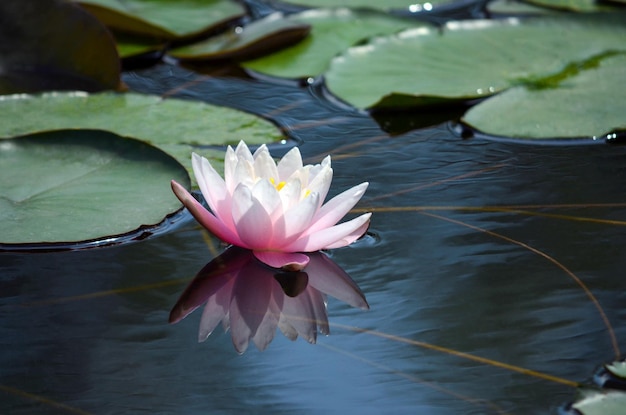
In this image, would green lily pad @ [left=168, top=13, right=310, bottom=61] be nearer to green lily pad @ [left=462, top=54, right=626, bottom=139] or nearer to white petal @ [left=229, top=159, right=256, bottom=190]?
green lily pad @ [left=462, top=54, right=626, bottom=139]

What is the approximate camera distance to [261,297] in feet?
4.99

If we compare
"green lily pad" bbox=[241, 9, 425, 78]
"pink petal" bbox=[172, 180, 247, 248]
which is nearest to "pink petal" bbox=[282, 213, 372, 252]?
"pink petal" bbox=[172, 180, 247, 248]

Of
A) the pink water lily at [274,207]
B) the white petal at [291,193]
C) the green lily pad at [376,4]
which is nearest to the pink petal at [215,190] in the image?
the pink water lily at [274,207]

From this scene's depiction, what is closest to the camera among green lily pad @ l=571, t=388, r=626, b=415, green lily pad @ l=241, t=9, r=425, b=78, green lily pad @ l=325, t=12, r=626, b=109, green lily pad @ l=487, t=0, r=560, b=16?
green lily pad @ l=571, t=388, r=626, b=415

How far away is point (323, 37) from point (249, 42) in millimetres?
284

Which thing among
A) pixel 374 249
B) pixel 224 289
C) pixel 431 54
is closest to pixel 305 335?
pixel 224 289

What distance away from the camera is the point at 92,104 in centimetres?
230

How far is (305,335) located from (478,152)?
89 cm

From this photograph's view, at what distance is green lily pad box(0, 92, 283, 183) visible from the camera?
2117mm

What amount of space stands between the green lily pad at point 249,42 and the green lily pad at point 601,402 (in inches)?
71.2

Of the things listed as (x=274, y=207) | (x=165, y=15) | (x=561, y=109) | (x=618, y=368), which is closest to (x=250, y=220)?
(x=274, y=207)

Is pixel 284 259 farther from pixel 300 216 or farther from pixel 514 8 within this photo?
pixel 514 8

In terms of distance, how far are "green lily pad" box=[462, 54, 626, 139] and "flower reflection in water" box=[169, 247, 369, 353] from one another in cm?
78

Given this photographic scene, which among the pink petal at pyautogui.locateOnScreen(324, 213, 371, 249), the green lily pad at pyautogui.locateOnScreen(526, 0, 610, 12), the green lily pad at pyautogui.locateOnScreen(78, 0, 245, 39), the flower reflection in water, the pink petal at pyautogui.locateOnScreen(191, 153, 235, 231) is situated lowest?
the flower reflection in water
